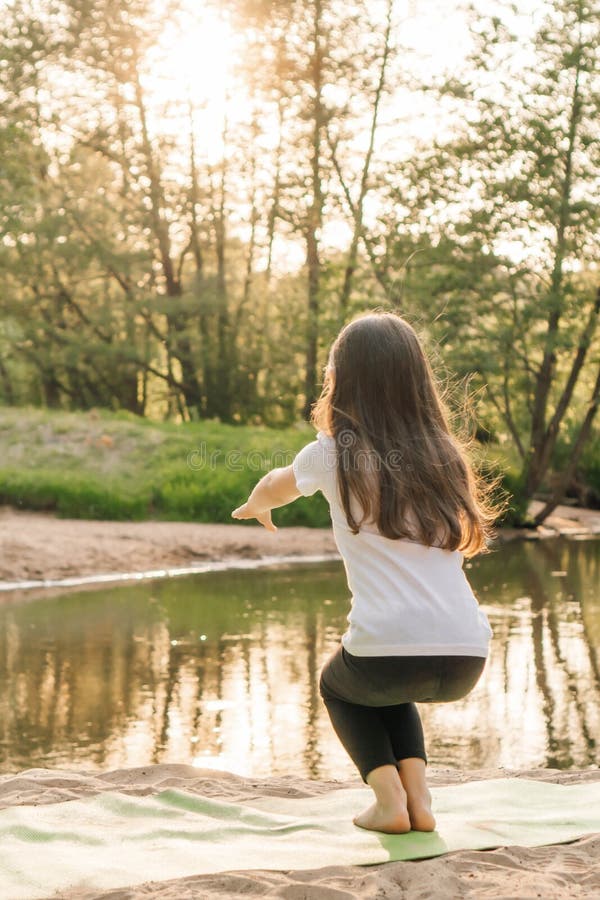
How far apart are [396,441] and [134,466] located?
13.3 metres

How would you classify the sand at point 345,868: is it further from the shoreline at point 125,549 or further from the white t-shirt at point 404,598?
the shoreline at point 125,549

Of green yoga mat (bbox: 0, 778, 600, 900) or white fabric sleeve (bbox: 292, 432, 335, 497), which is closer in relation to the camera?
green yoga mat (bbox: 0, 778, 600, 900)

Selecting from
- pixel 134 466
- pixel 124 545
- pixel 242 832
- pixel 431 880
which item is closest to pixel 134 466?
pixel 134 466

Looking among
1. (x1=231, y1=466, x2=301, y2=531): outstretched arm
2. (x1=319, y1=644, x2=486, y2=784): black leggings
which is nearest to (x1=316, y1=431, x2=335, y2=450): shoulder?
(x1=231, y1=466, x2=301, y2=531): outstretched arm

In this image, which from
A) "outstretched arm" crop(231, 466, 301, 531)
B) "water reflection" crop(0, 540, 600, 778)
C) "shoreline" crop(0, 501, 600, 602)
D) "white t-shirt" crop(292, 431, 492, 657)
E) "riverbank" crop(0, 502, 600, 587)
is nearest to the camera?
"white t-shirt" crop(292, 431, 492, 657)

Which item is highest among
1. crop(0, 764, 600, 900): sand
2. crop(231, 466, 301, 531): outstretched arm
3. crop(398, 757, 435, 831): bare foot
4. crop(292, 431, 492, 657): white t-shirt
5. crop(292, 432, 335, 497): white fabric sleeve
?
crop(292, 432, 335, 497): white fabric sleeve

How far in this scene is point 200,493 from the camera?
15.6 meters

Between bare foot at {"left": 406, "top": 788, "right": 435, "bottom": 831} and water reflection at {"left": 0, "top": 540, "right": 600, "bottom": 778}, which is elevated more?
bare foot at {"left": 406, "top": 788, "right": 435, "bottom": 831}

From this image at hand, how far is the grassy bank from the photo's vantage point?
594 inches

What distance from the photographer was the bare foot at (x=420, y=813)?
11.0 feet

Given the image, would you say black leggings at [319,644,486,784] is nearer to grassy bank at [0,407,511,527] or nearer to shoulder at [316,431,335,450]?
shoulder at [316,431,335,450]

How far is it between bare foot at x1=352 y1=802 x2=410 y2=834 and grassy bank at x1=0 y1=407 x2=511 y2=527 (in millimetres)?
11783

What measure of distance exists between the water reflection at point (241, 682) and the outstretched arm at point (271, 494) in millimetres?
1837

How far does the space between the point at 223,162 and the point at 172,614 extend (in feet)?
54.5
